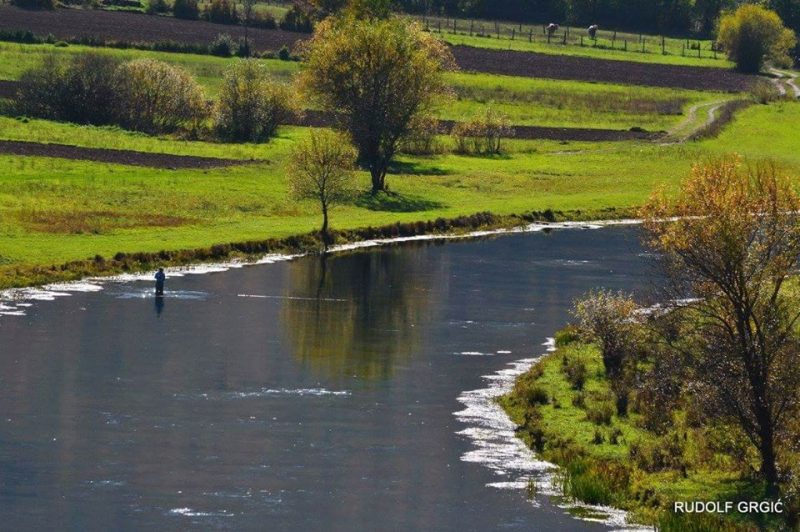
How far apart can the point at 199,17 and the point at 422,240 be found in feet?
350

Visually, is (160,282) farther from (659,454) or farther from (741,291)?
(741,291)

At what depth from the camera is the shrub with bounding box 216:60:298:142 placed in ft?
395

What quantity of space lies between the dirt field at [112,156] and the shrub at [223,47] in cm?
5357

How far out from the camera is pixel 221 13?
7441 inches

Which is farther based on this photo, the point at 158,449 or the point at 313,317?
the point at 313,317

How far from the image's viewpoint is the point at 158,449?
45188 mm

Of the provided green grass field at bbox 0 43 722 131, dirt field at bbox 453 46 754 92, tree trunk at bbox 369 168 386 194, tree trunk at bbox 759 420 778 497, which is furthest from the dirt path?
tree trunk at bbox 759 420 778 497

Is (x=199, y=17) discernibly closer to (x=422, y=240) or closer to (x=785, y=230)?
(x=422, y=240)

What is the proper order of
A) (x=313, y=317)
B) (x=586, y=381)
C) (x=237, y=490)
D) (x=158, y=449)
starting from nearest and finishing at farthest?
(x=237, y=490) → (x=158, y=449) → (x=586, y=381) → (x=313, y=317)

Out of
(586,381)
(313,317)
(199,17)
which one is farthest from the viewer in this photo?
(199,17)

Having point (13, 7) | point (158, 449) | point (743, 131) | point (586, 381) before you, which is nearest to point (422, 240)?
point (586, 381)

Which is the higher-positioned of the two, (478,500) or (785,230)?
(785,230)

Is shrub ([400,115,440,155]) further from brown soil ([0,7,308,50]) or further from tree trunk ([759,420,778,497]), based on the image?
tree trunk ([759,420,778,497])

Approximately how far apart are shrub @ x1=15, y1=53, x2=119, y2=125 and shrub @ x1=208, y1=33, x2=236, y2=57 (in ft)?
122
